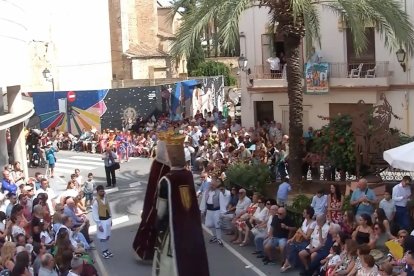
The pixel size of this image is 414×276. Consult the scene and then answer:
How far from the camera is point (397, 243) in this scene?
1049 cm

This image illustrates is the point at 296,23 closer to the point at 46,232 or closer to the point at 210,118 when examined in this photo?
the point at 46,232

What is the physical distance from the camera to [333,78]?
27.9 meters

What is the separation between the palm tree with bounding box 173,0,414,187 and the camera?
53.9 ft

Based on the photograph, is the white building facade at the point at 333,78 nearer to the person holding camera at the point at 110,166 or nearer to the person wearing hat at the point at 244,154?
the person wearing hat at the point at 244,154

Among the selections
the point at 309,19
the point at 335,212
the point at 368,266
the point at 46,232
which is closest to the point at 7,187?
the point at 46,232

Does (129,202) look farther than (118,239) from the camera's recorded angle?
Yes

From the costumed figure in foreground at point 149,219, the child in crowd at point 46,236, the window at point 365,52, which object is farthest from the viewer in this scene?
the window at point 365,52

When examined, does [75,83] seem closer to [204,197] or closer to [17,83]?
[17,83]

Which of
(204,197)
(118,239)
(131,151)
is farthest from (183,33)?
(131,151)

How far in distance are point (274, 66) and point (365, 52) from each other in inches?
164

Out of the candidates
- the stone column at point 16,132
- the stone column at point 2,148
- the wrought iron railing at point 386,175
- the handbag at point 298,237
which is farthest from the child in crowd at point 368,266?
the stone column at point 2,148

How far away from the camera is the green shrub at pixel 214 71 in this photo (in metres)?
54.2

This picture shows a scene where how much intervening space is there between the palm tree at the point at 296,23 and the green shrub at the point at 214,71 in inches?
1400

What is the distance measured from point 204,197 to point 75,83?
1236 inches
